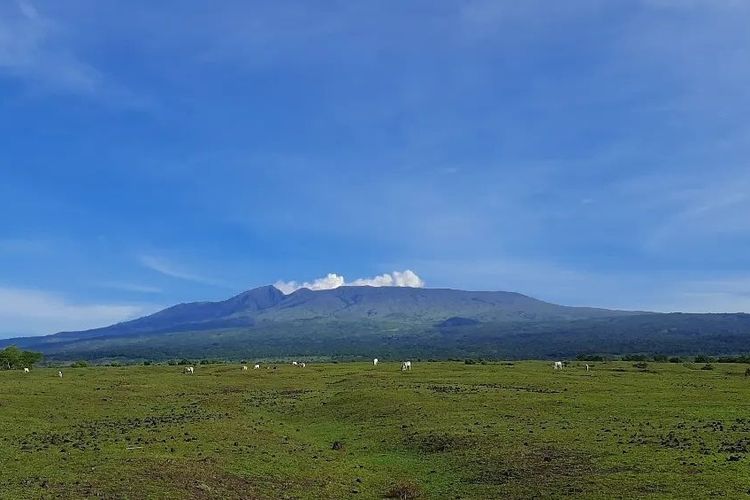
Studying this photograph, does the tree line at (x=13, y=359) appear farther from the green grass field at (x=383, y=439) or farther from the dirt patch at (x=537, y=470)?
the dirt patch at (x=537, y=470)

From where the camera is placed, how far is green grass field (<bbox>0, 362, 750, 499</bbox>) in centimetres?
2483

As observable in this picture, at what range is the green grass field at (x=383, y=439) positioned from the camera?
2483 cm

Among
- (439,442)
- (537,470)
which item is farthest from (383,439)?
(537,470)

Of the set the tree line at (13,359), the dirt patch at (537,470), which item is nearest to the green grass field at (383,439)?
the dirt patch at (537,470)

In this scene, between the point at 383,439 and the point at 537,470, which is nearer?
the point at 537,470

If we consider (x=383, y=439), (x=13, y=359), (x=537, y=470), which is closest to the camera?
(x=537, y=470)

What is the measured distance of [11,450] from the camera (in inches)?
1268

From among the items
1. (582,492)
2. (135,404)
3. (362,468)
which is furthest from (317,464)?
(135,404)

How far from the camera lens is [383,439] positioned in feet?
120

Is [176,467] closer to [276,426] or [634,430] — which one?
[276,426]

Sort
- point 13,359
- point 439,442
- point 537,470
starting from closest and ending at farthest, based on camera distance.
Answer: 1. point 537,470
2. point 439,442
3. point 13,359

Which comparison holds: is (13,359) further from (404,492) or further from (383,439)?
(404,492)

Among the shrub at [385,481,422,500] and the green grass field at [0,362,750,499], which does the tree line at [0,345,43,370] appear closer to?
the green grass field at [0,362,750,499]

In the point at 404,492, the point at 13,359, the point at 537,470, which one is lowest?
the point at 404,492
